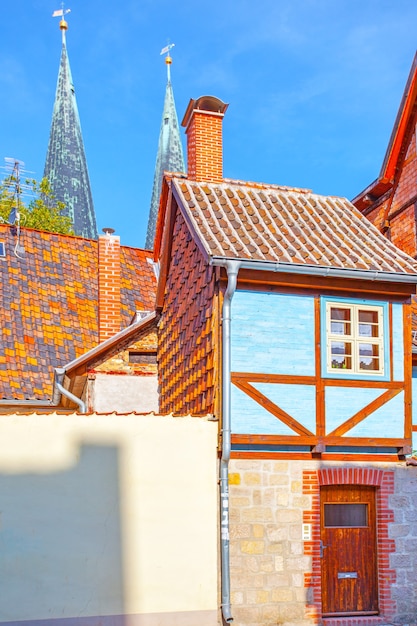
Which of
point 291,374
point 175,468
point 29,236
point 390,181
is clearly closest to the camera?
point 175,468

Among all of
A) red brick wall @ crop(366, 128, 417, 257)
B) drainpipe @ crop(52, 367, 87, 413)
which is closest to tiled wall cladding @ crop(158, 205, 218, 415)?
drainpipe @ crop(52, 367, 87, 413)

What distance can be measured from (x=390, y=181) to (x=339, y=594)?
33.5 ft

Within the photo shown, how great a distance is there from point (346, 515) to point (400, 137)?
32.1 feet

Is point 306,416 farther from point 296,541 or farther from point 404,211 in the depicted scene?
point 404,211

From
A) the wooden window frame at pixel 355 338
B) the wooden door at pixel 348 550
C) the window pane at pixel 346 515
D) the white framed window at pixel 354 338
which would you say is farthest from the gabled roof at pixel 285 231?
the window pane at pixel 346 515

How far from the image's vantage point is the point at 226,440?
11.1 metres

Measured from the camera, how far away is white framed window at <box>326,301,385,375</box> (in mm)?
12156

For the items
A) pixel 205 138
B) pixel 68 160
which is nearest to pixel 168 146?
pixel 68 160

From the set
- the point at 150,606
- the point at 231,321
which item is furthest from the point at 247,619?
the point at 231,321

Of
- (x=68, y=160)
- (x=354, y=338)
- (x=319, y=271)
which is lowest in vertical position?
(x=354, y=338)

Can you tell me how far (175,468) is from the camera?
11.0m

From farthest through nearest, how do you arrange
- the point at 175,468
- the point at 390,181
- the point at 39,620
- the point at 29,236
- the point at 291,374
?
the point at 29,236 → the point at 390,181 → the point at 291,374 → the point at 175,468 → the point at 39,620

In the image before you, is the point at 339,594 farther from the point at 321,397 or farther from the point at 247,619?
the point at 321,397

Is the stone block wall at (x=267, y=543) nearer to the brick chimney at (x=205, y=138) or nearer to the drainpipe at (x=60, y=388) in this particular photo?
the drainpipe at (x=60, y=388)
